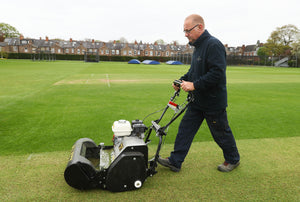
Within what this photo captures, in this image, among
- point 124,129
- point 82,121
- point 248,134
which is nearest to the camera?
point 124,129

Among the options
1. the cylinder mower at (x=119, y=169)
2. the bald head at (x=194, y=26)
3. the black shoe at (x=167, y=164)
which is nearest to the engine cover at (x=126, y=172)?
the cylinder mower at (x=119, y=169)

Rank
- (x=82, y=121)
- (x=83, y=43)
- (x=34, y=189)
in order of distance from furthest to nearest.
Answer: (x=83, y=43) → (x=82, y=121) → (x=34, y=189)

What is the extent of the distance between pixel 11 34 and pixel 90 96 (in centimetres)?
9499

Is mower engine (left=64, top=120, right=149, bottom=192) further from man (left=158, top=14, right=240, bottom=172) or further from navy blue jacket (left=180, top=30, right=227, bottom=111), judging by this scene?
navy blue jacket (left=180, top=30, right=227, bottom=111)

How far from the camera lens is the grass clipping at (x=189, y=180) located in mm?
2637

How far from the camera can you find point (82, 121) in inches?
217

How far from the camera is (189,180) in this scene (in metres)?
3.01

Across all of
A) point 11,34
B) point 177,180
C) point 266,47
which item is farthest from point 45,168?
point 11,34

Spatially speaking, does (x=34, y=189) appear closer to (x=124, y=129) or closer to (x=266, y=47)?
(x=124, y=129)

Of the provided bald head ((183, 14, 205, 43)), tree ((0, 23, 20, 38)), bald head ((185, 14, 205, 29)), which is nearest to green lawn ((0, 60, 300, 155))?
bald head ((183, 14, 205, 43))

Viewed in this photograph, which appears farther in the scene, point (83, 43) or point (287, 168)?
point (83, 43)

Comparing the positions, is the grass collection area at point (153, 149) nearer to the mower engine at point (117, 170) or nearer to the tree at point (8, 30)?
the mower engine at point (117, 170)

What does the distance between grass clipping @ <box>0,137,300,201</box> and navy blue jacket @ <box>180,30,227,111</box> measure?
36.6 inches

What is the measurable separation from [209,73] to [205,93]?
0.31 m
